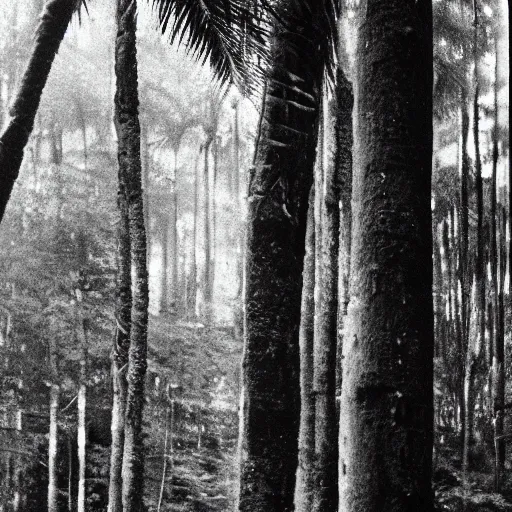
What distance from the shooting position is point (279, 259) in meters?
3.85

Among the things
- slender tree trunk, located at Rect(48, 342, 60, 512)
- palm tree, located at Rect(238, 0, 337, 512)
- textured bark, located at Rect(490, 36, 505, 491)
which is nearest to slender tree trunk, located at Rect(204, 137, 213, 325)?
textured bark, located at Rect(490, 36, 505, 491)

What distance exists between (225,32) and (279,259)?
3080 millimetres

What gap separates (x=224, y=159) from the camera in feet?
101

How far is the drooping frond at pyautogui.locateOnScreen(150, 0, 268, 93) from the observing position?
18.4 feet

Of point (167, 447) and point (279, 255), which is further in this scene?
point (167, 447)

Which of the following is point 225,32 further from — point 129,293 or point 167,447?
point 167,447

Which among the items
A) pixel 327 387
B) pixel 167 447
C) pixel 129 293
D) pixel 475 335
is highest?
pixel 129 293

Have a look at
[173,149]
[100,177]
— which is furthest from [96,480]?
[173,149]

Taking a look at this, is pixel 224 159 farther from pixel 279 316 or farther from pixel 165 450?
pixel 279 316

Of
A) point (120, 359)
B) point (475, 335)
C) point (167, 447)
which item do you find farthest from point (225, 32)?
point (167, 447)

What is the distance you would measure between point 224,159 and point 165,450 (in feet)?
55.2

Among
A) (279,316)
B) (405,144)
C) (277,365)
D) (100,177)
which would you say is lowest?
(277,365)

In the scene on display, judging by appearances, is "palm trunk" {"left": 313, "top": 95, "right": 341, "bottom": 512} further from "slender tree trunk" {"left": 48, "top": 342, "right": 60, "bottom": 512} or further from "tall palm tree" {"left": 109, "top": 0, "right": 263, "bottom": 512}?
"slender tree trunk" {"left": 48, "top": 342, "right": 60, "bottom": 512}

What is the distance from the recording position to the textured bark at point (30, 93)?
228 inches
